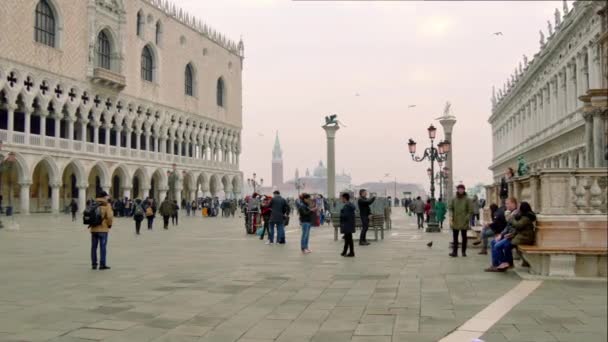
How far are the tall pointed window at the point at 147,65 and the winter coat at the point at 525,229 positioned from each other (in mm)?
45733

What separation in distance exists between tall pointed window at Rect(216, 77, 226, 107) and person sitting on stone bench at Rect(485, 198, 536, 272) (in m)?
56.0

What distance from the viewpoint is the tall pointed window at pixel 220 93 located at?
2503 inches

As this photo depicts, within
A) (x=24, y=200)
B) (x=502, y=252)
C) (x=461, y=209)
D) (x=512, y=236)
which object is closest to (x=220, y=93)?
(x=24, y=200)

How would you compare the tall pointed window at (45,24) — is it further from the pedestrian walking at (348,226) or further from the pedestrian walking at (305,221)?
the pedestrian walking at (348,226)

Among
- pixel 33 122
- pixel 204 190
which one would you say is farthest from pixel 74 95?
pixel 204 190

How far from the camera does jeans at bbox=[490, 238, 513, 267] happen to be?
907 centimetres

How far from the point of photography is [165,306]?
6.50 metres

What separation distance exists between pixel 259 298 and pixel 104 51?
139ft

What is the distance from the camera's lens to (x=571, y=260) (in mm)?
7746

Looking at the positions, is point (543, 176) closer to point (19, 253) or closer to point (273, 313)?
point (273, 313)

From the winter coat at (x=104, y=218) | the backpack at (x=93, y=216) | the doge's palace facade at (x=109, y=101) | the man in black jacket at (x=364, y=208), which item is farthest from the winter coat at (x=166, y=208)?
the backpack at (x=93, y=216)

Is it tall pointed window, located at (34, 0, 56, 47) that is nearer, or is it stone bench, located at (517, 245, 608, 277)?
stone bench, located at (517, 245, 608, 277)

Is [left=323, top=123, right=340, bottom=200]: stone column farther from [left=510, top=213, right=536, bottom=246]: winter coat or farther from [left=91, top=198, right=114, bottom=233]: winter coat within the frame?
[left=510, top=213, right=536, bottom=246]: winter coat

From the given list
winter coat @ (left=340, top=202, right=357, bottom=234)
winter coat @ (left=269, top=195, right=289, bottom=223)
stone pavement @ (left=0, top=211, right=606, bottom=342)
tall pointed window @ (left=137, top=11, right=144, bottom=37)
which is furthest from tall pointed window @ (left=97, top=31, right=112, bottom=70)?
winter coat @ (left=340, top=202, right=357, bottom=234)
